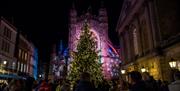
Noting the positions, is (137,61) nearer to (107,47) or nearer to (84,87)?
(84,87)

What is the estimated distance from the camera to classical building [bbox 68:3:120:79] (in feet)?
216

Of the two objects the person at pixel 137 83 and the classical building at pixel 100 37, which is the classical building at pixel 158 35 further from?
the classical building at pixel 100 37

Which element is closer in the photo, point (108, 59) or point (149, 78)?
point (149, 78)

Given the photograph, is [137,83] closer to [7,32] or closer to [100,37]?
[7,32]

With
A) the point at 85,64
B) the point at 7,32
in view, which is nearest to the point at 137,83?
the point at 85,64

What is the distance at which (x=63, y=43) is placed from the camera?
284ft

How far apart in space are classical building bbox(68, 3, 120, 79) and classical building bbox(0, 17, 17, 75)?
21.8 m

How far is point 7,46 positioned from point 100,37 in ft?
109

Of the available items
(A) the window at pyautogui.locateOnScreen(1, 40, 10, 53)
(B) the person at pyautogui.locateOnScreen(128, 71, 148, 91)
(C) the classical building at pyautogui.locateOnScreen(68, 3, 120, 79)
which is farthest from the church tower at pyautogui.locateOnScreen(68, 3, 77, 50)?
(B) the person at pyautogui.locateOnScreen(128, 71, 148, 91)

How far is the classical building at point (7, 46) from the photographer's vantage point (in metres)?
38.9

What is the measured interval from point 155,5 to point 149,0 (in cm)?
126

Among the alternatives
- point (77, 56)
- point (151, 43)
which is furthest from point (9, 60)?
point (151, 43)

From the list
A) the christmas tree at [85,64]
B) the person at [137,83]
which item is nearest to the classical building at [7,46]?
the christmas tree at [85,64]

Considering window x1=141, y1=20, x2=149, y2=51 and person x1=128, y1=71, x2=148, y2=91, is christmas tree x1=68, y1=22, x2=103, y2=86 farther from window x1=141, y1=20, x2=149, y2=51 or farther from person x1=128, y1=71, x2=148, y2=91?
person x1=128, y1=71, x2=148, y2=91
